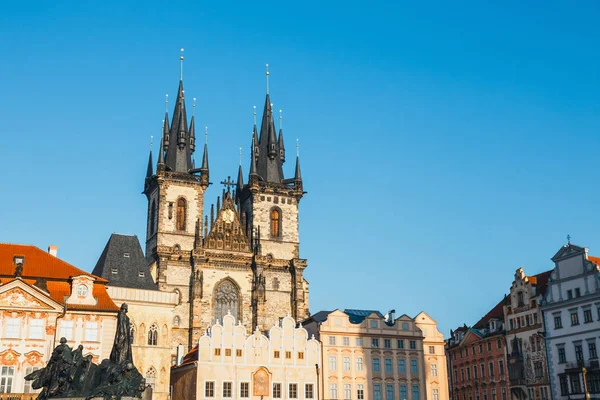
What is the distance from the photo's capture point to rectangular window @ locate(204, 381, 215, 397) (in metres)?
52.0

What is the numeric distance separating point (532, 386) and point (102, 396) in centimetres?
4040


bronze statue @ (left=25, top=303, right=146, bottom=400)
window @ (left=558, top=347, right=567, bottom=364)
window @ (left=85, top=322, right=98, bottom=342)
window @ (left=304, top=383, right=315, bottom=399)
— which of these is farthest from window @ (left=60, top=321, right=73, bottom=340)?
window @ (left=558, top=347, right=567, bottom=364)

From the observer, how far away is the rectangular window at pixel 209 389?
5200 cm

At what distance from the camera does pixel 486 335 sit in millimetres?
62594

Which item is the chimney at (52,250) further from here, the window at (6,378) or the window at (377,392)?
the window at (377,392)

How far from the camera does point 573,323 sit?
53781mm

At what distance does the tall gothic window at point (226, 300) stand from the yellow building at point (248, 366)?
1157 centimetres

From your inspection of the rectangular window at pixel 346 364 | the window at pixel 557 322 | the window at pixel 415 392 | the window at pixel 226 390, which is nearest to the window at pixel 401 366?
the window at pixel 415 392

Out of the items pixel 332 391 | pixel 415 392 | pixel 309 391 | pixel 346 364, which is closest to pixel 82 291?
pixel 309 391

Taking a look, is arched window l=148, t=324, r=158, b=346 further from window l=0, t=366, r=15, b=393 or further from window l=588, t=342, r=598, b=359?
window l=588, t=342, r=598, b=359

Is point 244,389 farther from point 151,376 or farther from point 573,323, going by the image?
point 573,323

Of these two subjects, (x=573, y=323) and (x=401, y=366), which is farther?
(x=401, y=366)

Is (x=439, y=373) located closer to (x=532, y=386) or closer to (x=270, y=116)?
(x=532, y=386)

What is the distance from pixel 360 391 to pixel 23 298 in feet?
85.8
